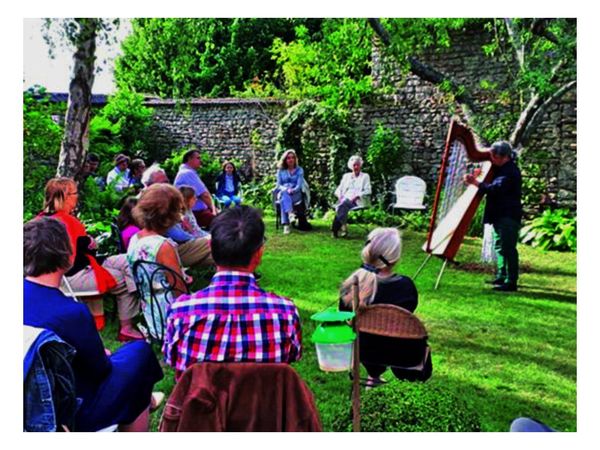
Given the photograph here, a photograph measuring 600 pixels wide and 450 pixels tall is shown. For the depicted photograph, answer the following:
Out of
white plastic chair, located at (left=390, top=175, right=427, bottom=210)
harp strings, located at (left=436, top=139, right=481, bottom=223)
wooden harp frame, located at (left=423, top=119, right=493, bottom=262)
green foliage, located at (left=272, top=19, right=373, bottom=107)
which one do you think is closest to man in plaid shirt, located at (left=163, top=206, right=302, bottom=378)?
green foliage, located at (left=272, top=19, right=373, bottom=107)

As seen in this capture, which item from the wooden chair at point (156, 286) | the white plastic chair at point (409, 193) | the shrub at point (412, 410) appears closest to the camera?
the shrub at point (412, 410)

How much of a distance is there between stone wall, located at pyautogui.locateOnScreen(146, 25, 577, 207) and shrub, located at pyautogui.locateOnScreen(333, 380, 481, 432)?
2.47 m

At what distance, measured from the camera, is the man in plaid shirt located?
2.09m

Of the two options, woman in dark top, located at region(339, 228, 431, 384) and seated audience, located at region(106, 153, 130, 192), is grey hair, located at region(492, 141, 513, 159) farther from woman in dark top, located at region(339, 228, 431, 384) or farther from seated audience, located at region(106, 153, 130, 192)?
seated audience, located at region(106, 153, 130, 192)

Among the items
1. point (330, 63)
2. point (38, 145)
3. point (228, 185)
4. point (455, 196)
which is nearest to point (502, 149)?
point (455, 196)

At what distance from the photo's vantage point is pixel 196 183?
14.7 ft

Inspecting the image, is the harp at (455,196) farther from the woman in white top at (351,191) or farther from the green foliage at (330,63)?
the green foliage at (330,63)

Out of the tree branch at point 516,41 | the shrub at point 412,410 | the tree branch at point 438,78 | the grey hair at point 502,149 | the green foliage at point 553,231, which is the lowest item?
the shrub at point 412,410

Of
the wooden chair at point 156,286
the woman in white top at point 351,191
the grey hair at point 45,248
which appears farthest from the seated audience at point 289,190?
the grey hair at point 45,248

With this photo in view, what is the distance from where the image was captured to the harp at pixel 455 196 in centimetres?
482

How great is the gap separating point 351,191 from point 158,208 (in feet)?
8.48

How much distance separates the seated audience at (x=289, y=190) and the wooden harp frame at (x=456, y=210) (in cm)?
91
